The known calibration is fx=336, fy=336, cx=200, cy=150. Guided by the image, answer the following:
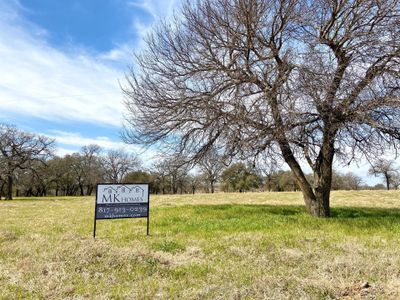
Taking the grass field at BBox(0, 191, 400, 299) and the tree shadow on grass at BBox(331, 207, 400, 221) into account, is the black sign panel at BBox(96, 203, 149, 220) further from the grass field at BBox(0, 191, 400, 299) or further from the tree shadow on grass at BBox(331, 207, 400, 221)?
the tree shadow on grass at BBox(331, 207, 400, 221)

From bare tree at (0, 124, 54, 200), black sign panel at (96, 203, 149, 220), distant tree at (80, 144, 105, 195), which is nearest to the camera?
black sign panel at (96, 203, 149, 220)

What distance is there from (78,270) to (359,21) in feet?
34.9

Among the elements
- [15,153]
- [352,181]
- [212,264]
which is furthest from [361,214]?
[352,181]

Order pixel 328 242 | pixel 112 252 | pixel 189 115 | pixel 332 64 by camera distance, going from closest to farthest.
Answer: pixel 112 252 < pixel 328 242 < pixel 332 64 < pixel 189 115

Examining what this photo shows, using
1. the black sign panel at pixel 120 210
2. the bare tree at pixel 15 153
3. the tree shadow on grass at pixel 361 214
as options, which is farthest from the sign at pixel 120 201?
the bare tree at pixel 15 153

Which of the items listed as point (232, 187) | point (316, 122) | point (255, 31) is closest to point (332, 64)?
point (316, 122)

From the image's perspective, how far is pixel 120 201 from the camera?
961 centimetres

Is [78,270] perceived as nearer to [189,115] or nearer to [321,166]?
[189,115]

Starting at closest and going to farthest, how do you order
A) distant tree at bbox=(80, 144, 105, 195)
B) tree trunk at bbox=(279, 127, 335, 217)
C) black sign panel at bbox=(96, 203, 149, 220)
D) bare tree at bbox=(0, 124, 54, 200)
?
1. black sign panel at bbox=(96, 203, 149, 220)
2. tree trunk at bbox=(279, 127, 335, 217)
3. bare tree at bbox=(0, 124, 54, 200)
4. distant tree at bbox=(80, 144, 105, 195)

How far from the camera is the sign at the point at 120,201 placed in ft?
30.5

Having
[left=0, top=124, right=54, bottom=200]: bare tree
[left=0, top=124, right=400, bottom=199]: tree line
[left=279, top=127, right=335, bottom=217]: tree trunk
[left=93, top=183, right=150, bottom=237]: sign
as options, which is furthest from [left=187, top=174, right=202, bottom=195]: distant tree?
[left=93, top=183, right=150, bottom=237]: sign

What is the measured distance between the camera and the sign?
9281 mm

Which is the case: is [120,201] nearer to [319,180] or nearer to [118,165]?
[319,180]

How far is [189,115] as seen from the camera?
1218 centimetres
